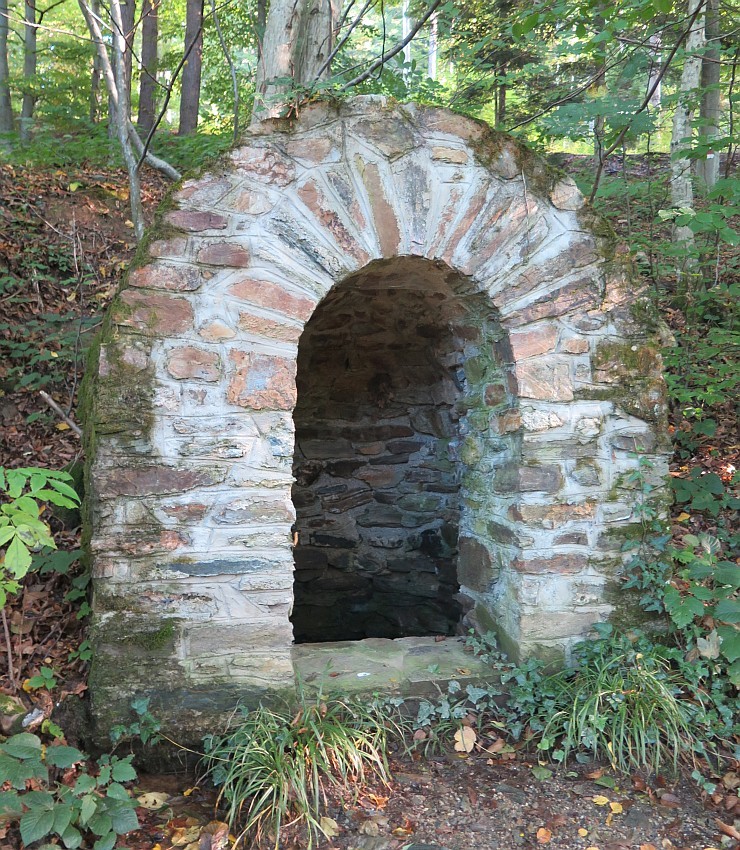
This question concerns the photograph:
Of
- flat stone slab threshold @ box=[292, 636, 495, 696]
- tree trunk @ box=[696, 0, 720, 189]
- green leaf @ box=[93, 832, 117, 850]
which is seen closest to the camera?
green leaf @ box=[93, 832, 117, 850]

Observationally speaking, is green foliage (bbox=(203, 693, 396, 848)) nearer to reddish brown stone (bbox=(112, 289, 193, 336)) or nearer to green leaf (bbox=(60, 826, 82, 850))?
green leaf (bbox=(60, 826, 82, 850))

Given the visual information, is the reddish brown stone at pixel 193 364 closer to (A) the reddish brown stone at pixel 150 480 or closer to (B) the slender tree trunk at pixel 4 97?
(A) the reddish brown stone at pixel 150 480

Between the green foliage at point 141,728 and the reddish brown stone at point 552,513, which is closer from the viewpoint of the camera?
the green foliage at point 141,728

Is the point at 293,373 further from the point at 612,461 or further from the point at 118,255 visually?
the point at 118,255

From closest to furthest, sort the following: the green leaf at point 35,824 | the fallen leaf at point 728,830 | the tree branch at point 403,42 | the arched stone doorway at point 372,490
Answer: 1. the green leaf at point 35,824
2. the fallen leaf at point 728,830
3. the tree branch at point 403,42
4. the arched stone doorway at point 372,490

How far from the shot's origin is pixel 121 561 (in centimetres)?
248

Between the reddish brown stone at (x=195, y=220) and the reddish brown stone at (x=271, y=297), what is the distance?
9.2 inches

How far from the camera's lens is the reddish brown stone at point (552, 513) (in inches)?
111

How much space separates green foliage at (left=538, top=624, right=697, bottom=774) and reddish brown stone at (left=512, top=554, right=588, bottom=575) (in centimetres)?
38

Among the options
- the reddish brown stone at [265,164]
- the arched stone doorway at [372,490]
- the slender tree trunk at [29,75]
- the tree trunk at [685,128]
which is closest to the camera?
the reddish brown stone at [265,164]

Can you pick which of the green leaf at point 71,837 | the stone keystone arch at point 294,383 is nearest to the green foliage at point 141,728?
the stone keystone arch at point 294,383

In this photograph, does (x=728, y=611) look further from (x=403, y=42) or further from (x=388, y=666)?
(x=403, y=42)

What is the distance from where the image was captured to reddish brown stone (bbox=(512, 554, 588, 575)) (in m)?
2.81

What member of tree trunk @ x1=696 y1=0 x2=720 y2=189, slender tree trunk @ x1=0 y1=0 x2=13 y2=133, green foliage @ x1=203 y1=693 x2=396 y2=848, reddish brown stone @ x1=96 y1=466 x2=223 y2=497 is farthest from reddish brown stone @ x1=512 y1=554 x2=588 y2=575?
slender tree trunk @ x1=0 y1=0 x2=13 y2=133
